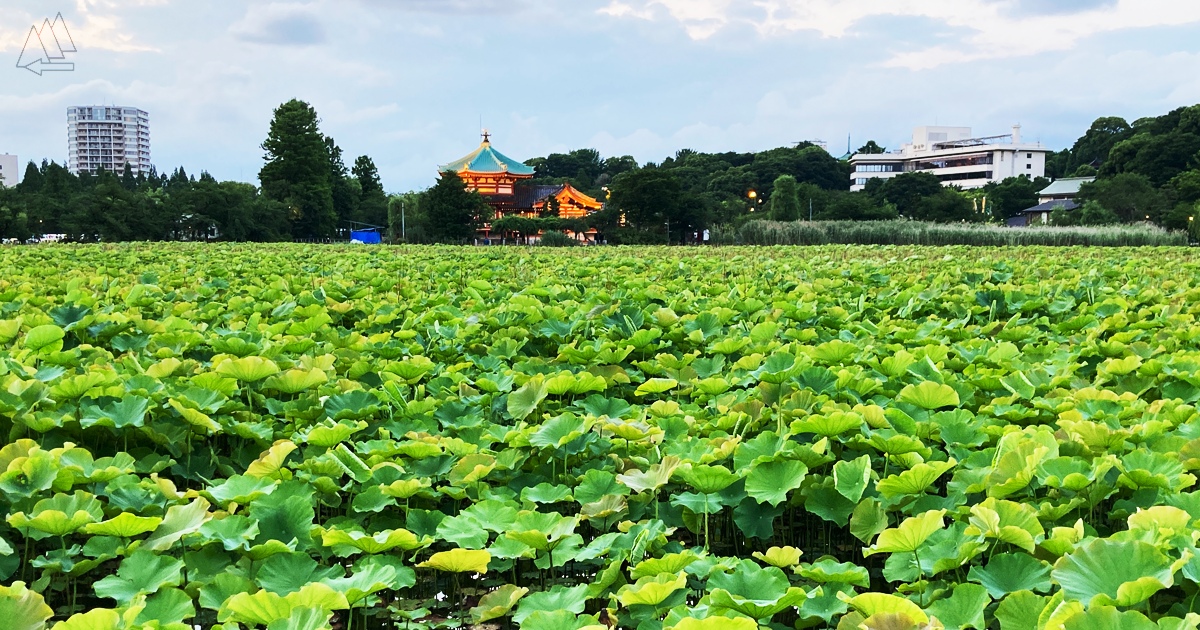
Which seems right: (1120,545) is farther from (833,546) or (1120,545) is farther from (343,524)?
(343,524)

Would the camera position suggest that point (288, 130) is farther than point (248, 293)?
Yes

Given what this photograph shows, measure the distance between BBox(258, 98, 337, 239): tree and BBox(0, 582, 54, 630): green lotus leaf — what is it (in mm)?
49182

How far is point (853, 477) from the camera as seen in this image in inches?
65.0

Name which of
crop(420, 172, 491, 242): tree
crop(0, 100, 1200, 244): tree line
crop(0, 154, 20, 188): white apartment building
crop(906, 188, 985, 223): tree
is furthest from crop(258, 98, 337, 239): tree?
crop(0, 154, 20, 188): white apartment building

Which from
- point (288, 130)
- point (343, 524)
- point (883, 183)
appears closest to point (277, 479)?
point (343, 524)

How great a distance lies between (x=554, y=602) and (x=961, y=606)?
1.97 ft

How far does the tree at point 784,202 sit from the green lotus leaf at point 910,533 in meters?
43.4

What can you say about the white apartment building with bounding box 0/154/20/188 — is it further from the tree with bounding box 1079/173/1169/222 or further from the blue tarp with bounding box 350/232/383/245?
the tree with bounding box 1079/173/1169/222

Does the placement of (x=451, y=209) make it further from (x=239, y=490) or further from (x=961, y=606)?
(x=961, y=606)

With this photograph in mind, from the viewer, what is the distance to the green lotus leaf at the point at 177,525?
1.44 meters

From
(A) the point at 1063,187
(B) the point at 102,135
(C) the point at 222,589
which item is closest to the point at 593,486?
(C) the point at 222,589

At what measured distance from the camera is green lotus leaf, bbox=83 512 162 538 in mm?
1399

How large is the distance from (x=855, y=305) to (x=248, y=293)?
134 inches

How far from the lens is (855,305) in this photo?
439 cm
